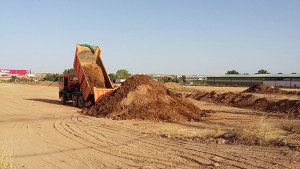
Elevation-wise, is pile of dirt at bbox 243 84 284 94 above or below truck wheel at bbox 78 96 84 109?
above

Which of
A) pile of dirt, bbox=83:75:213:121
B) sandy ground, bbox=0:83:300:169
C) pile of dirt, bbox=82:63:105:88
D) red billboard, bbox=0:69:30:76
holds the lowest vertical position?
sandy ground, bbox=0:83:300:169

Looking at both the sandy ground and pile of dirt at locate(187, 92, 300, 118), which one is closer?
the sandy ground

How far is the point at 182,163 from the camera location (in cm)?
867

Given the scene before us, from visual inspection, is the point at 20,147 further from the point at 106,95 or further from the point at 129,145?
the point at 106,95

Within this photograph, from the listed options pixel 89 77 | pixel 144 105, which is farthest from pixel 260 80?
pixel 144 105

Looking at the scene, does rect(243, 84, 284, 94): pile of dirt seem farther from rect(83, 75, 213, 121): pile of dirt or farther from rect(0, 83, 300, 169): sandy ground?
rect(0, 83, 300, 169): sandy ground

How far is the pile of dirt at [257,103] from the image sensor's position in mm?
23453

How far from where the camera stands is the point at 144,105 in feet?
65.6

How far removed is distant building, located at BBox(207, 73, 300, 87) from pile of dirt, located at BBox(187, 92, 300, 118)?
43233 millimetres

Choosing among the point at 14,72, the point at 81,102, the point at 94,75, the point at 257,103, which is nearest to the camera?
the point at 94,75

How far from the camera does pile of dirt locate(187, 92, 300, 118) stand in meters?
23.5

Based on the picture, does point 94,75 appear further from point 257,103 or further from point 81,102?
point 257,103

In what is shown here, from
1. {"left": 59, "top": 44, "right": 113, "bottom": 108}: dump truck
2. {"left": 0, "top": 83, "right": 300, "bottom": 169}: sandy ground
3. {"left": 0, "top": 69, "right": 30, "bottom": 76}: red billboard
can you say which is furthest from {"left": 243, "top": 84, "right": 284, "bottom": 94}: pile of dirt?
{"left": 0, "top": 69, "right": 30, "bottom": 76}: red billboard

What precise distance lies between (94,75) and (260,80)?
2725 inches
